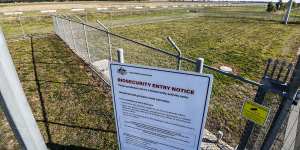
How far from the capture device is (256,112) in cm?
210

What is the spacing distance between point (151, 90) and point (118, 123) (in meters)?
0.74

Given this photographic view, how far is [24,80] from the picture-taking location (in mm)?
7020

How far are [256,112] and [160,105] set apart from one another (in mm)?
978

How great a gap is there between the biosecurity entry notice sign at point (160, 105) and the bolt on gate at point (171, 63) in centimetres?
75

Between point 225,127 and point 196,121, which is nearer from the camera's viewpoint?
point 196,121

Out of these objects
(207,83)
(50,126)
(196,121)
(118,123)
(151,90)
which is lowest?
(50,126)

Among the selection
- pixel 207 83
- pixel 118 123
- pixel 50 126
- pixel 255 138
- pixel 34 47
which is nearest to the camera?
pixel 207 83

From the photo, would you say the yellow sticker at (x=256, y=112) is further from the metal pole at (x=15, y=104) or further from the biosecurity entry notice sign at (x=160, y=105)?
the metal pole at (x=15, y=104)

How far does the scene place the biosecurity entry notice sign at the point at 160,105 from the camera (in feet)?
6.44

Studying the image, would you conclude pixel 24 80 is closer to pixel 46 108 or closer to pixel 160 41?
pixel 46 108

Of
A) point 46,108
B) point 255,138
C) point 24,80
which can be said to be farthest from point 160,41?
point 255,138

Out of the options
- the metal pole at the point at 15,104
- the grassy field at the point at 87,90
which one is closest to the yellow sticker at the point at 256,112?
the grassy field at the point at 87,90

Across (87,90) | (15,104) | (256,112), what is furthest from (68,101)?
(256,112)

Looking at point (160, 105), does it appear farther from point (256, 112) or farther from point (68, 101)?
point (68, 101)
